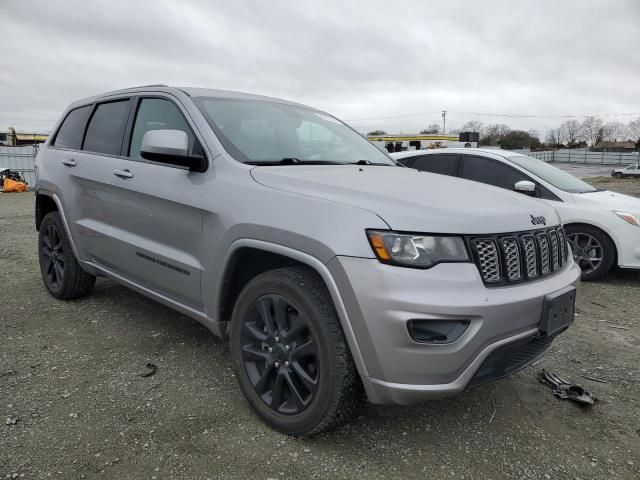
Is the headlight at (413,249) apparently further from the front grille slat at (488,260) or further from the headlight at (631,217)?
the headlight at (631,217)

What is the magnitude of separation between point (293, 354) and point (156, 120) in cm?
191

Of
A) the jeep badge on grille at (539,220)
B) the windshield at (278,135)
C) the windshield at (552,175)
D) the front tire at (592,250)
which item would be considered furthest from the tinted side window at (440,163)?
the jeep badge on grille at (539,220)

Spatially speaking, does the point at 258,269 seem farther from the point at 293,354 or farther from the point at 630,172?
the point at 630,172

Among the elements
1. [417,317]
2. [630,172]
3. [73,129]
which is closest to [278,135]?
[417,317]

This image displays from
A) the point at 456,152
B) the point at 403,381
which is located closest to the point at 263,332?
the point at 403,381

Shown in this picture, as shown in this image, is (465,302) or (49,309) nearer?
(465,302)

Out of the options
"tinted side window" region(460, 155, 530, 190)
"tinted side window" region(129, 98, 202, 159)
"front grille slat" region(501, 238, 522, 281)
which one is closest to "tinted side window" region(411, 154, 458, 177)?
"tinted side window" region(460, 155, 530, 190)

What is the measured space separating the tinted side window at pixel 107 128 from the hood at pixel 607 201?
4.81 meters

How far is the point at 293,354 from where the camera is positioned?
229 centimetres

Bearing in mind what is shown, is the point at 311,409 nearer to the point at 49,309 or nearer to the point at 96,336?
the point at 96,336

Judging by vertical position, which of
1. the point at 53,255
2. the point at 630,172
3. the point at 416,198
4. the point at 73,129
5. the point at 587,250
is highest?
the point at 73,129

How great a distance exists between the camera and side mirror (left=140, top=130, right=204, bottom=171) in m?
2.62

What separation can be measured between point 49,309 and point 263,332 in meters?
2.63

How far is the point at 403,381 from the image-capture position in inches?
78.6
